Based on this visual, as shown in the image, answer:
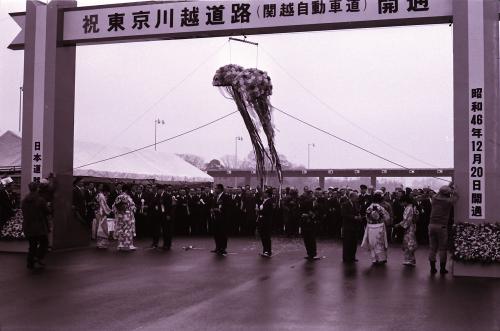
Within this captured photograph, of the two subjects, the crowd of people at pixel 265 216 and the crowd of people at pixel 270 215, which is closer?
the crowd of people at pixel 265 216

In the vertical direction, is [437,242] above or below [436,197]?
below

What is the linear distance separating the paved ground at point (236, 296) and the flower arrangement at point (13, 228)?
1.21 m

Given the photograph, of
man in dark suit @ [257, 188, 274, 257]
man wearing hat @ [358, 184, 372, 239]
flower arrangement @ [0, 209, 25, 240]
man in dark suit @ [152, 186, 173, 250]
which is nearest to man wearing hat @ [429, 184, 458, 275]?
man in dark suit @ [257, 188, 274, 257]

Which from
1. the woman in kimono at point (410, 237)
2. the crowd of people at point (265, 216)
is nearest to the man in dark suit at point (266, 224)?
the crowd of people at point (265, 216)

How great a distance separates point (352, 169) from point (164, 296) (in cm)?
3848

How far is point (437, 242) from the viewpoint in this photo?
1038cm

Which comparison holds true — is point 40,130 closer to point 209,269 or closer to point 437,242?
point 209,269

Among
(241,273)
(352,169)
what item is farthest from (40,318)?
(352,169)

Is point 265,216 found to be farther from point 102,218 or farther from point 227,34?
point 102,218

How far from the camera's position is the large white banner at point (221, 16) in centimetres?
1137

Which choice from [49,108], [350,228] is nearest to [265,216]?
[350,228]

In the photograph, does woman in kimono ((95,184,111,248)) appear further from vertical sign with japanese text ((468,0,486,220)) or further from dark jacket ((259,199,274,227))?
vertical sign with japanese text ((468,0,486,220))

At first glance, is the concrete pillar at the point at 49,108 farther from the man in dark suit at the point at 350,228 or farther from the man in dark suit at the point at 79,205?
the man in dark suit at the point at 350,228

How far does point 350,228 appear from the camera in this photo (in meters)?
12.1
